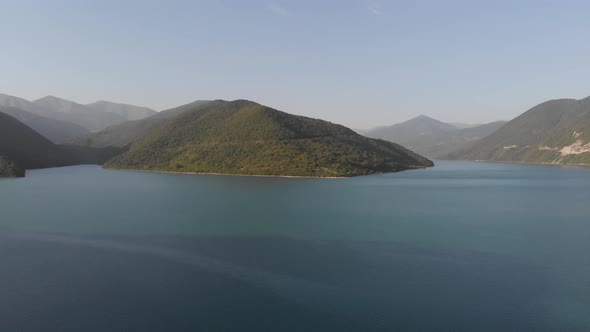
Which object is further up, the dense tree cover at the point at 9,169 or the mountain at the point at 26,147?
the mountain at the point at 26,147

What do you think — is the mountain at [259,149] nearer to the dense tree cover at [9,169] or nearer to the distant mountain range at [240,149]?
the distant mountain range at [240,149]

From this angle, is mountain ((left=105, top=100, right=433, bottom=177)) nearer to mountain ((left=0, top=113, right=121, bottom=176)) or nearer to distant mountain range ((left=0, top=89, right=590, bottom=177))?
distant mountain range ((left=0, top=89, right=590, bottom=177))

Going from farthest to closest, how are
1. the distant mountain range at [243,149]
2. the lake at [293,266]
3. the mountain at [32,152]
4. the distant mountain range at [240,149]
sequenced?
the mountain at [32,152]
the distant mountain range at [243,149]
the distant mountain range at [240,149]
the lake at [293,266]

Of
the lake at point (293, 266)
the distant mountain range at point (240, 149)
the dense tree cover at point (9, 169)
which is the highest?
the distant mountain range at point (240, 149)

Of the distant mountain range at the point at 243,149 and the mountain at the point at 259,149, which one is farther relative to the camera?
the distant mountain range at the point at 243,149

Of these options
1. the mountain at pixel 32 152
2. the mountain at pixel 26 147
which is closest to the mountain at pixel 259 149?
the mountain at pixel 26 147

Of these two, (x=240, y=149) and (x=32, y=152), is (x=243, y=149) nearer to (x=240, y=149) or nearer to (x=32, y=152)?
(x=240, y=149)

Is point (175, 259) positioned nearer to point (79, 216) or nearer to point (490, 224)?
point (79, 216)

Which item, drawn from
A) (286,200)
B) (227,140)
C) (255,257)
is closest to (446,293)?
(255,257)

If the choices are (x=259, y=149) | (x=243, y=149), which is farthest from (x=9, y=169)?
(x=259, y=149)
